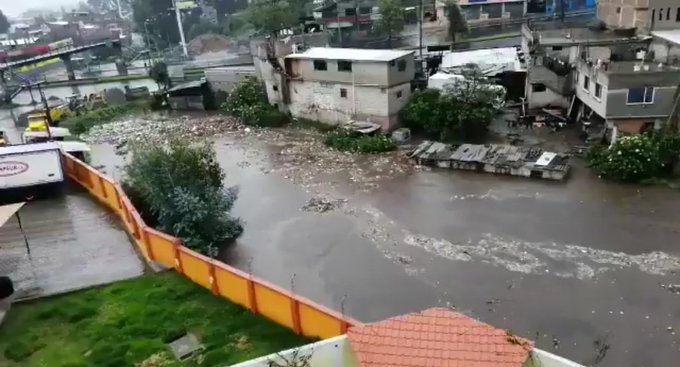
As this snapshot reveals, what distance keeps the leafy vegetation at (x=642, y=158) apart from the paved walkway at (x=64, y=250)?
56.3 ft

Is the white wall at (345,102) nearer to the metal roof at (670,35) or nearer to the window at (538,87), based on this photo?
the window at (538,87)

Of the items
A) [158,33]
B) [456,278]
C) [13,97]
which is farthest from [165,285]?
[158,33]

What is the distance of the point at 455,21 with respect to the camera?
55.3 m

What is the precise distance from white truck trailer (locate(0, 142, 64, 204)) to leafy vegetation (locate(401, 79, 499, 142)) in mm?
16383

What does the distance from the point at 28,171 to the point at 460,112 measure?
18.1 metres

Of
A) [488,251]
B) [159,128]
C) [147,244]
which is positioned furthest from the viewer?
[159,128]

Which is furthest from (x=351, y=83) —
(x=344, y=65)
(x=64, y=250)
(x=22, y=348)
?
(x=22, y=348)

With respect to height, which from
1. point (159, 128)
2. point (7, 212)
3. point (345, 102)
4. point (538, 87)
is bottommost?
point (159, 128)

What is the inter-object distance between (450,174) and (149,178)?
12151 mm

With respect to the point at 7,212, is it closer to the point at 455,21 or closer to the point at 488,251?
the point at 488,251

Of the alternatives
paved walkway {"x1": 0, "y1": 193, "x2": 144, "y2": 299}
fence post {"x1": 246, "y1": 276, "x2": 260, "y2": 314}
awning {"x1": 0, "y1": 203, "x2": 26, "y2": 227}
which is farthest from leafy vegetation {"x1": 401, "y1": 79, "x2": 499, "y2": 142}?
awning {"x1": 0, "y1": 203, "x2": 26, "y2": 227}

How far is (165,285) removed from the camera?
511 inches

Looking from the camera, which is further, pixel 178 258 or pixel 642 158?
pixel 642 158

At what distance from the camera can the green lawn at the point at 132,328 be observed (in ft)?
34.2
